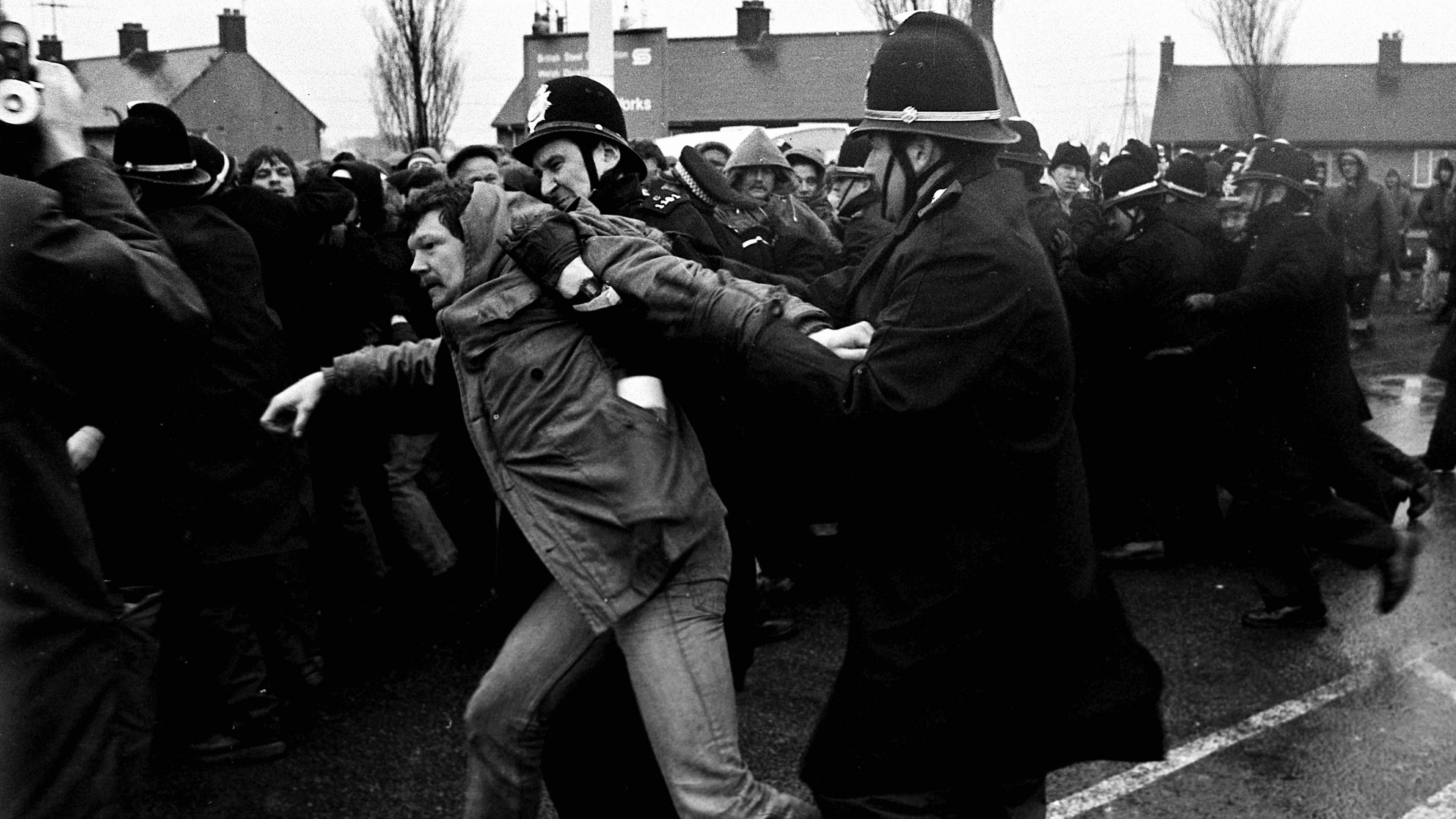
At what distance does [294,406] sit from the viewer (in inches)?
138

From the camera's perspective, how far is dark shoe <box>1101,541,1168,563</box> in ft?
26.2

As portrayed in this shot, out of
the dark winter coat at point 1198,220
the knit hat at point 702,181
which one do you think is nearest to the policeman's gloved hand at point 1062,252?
the dark winter coat at point 1198,220

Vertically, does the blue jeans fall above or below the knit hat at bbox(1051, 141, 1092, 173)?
below

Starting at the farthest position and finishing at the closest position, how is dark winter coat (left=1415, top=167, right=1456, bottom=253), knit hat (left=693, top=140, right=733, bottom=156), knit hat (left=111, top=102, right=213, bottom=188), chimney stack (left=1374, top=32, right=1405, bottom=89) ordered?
chimney stack (left=1374, top=32, right=1405, bottom=89), dark winter coat (left=1415, top=167, right=1456, bottom=253), knit hat (left=693, top=140, right=733, bottom=156), knit hat (left=111, top=102, right=213, bottom=188)

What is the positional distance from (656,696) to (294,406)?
1.05 metres

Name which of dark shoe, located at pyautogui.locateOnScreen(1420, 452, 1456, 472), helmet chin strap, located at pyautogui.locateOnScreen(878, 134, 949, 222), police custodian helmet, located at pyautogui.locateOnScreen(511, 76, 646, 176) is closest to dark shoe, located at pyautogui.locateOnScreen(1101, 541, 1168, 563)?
dark shoe, located at pyautogui.locateOnScreen(1420, 452, 1456, 472)

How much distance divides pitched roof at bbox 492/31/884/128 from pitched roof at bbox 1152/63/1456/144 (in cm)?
1382

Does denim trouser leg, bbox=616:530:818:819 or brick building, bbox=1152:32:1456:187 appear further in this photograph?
brick building, bbox=1152:32:1456:187

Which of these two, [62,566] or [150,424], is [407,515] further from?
[62,566]

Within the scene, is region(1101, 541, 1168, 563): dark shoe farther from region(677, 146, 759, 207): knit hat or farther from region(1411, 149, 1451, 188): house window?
Answer: region(1411, 149, 1451, 188): house window

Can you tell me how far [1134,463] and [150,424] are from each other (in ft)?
16.1

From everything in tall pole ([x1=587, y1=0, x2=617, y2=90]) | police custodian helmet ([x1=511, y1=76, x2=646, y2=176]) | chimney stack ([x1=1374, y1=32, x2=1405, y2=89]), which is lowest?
police custodian helmet ([x1=511, y1=76, x2=646, y2=176])

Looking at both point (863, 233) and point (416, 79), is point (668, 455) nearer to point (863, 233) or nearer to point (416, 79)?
point (863, 233)

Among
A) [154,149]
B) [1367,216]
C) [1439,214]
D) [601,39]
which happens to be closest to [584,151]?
[154,149]
